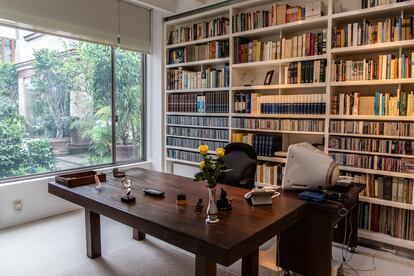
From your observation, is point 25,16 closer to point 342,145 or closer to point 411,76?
point 342,145

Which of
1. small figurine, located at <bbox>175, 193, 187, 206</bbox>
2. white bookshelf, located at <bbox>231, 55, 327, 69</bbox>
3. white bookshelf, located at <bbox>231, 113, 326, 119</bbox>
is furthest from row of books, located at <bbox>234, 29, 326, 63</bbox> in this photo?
small figurine, located at <bbox>175, 193, 187, 206</bbox>

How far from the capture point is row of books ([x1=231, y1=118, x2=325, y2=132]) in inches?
130

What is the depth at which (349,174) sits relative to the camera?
3170mm

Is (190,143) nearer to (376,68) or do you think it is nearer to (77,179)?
(77,179)

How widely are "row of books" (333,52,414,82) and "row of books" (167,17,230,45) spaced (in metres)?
1.58

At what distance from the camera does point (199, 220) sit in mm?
1815

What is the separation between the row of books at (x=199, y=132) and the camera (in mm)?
4125

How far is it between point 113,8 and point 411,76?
3.79 meters

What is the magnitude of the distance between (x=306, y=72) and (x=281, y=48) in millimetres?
439

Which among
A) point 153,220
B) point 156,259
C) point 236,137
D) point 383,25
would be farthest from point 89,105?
point 383,25

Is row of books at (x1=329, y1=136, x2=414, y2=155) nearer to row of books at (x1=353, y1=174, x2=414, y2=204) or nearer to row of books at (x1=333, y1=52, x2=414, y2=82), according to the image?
row of books at (x1=353, y1=174, x2=414, y2=204)

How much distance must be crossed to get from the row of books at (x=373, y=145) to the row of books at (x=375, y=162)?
68mm

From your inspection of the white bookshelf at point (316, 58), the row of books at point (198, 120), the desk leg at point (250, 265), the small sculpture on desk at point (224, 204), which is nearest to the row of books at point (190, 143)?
the white bookshelf at point (316, 58)

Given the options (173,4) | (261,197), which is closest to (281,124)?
(261,197)
